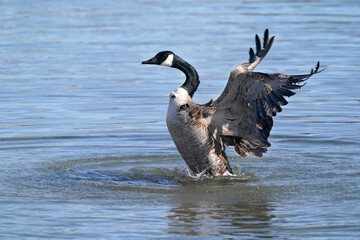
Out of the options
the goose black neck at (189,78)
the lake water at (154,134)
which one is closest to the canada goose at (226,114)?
the goose black neck at (189,78)

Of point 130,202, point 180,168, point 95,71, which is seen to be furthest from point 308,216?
point 95,71

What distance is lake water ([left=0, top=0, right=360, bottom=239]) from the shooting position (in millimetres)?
8094

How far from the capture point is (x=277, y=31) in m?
21.2

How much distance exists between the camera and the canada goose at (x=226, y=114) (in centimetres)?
948

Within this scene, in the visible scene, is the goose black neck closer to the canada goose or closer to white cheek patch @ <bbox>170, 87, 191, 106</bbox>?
the canada goose

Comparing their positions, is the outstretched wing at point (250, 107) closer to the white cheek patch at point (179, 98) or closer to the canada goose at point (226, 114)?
the canada goose at point (226, 114)

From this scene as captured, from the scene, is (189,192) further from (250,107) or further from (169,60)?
(169,60)

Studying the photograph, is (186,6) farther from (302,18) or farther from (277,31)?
(277,31)

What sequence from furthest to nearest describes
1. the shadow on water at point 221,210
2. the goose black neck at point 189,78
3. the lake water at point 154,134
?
the goose black neck at point 189,78
the lake water at point 154,134
the shadow on water at point 221,210

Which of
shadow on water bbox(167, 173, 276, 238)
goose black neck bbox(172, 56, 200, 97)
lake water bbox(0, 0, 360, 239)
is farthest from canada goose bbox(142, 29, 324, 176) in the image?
shadow on water bbox(167, 173, 276, 238)

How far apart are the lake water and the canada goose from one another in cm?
32

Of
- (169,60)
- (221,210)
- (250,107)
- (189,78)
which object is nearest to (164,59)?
(169,60)

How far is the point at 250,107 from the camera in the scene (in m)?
9.85

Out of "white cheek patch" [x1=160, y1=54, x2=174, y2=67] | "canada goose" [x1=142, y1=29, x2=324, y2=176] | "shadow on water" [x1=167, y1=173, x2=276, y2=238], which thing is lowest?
"shadow on water" [x1=167, y1=173, x2=276, y2=238]
